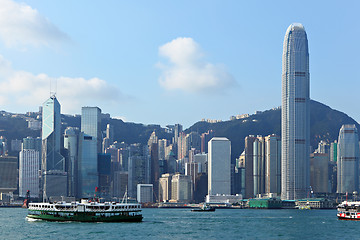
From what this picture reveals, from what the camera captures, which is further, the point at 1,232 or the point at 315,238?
the point at 1,232

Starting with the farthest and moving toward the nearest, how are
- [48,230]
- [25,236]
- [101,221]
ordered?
1. [101,221]
2. [48,230]
3. [25,236]

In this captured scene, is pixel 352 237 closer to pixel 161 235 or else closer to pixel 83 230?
pixel 161 235

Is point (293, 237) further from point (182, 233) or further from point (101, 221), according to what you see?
point (101, 221)

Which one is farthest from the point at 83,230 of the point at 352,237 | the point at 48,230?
the point at 352,237

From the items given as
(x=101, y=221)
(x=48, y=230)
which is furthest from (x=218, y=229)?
(x=48, y=230)

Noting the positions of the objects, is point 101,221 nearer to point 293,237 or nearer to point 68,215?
point 68,215

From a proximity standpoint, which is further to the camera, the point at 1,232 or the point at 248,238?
the point at 1,232

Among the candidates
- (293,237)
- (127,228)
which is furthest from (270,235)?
(127,228)

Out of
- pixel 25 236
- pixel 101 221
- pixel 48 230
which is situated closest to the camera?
pixel 25 236
